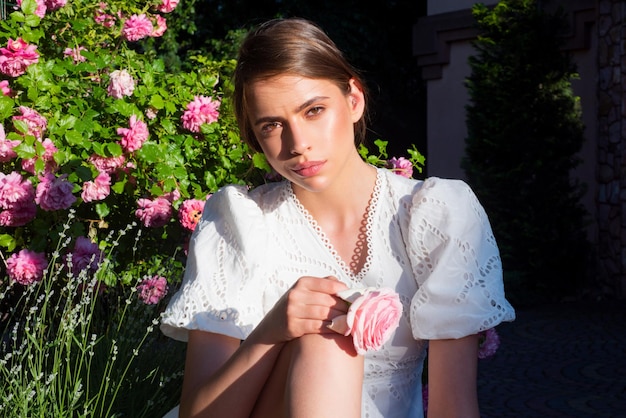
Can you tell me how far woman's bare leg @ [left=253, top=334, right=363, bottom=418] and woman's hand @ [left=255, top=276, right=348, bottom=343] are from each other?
26mm

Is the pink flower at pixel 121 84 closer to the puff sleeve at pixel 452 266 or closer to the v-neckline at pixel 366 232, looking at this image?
the v-neckline at pixel 366 232

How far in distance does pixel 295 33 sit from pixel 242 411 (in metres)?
0.96

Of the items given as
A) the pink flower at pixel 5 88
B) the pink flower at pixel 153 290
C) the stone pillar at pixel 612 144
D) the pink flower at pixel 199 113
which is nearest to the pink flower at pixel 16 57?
the pink flower at pixel 5 88

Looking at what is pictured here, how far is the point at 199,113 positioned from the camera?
3.99 meters

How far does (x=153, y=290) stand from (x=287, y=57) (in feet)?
4.91

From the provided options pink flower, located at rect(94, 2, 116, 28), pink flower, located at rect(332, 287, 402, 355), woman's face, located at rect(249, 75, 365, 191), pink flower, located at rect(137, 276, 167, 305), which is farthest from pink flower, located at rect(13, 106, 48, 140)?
pink flower, located at rect(332, 287, 402, 355)

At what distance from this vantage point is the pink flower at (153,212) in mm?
3836

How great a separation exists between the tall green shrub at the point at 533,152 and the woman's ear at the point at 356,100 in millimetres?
5976

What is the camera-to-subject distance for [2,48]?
13.3 feet

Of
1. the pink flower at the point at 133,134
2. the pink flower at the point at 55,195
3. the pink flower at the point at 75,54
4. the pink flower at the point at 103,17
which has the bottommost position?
the pink flower at the point at 55,195

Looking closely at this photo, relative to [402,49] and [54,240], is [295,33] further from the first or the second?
[402,49]

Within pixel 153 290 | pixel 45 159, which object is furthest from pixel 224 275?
pixel 45 159

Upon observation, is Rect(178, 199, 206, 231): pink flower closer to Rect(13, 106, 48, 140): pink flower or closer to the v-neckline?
Rect(13, 106, 48, 140): pink flower

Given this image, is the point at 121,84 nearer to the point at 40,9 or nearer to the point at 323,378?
the point at 40,9
